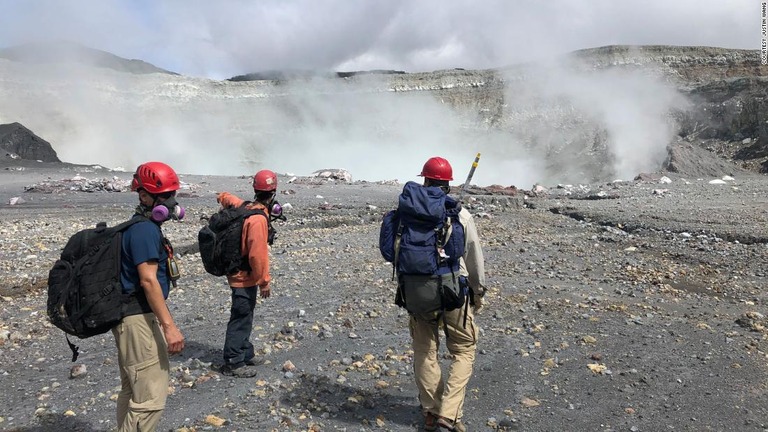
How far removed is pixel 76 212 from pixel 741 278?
584 inches

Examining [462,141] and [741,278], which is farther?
[462,141]

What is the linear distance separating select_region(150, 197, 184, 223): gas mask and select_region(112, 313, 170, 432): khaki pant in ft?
1.77

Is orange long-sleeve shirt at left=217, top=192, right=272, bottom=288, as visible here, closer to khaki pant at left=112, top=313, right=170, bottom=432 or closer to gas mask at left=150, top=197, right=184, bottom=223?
gas mask at left=150, top=197, right=184, bottom=223

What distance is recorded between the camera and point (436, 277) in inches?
139

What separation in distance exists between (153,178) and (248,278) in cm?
168

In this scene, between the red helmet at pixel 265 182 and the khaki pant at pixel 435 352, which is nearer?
the khaki pant at pixel 435 352

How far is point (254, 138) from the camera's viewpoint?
50.4 m

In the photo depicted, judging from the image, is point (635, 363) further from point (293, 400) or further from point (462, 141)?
point (462, 141)

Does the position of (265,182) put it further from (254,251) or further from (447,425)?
(447,425)

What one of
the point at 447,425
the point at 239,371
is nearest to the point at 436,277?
the point at 447,425

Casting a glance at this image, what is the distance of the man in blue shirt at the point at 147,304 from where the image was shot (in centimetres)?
288

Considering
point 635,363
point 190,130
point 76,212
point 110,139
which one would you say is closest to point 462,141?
point 190,130

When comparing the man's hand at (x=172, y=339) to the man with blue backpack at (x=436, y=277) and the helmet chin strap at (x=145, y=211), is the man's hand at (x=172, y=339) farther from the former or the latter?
the man with blue backpack at (x=436, y=277)

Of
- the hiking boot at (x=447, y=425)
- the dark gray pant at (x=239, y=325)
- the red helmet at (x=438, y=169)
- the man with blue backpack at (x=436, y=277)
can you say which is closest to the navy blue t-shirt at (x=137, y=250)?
the man with blue backpack at (x=436, y=277)
